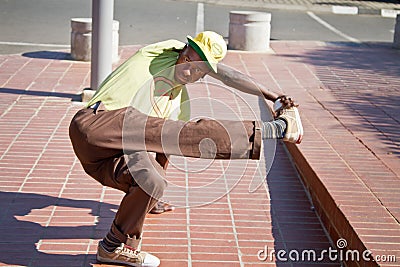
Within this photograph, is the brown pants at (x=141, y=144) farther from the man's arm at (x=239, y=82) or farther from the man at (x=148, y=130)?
the man's arm at (x=239, y=82)

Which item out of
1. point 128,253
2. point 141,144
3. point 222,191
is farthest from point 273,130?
point 222,191

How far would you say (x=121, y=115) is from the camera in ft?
13.1

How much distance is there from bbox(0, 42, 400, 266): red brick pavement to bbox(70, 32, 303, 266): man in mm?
416

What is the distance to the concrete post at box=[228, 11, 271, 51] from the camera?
10.9m

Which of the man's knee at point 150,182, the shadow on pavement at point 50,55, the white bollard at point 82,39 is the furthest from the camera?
the shadow on pavement at point 50,55

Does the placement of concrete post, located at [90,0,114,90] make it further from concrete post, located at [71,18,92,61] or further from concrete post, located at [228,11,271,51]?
concrete post, located at [228,11,271,51]

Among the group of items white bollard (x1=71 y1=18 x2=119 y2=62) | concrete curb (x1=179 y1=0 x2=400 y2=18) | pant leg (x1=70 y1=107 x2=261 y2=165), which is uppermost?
pant leg (x1=70 y1=107 x2=261 y2=165)

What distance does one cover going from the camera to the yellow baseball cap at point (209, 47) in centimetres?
410

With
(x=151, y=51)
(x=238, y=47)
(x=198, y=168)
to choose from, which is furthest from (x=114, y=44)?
(x=151, y=51)

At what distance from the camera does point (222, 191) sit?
5.58m

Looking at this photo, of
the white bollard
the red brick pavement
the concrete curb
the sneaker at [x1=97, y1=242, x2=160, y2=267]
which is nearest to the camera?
the sneaker at [x1=97, y1=242, x2=160, y2=267]

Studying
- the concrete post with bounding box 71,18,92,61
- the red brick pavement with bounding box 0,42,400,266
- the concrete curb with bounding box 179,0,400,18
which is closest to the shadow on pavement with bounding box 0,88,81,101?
the red brick pavement with bounding box 0,42,400,266

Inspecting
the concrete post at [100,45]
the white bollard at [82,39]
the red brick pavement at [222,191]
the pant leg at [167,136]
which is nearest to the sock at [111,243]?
the red brick pavement at [222,191]

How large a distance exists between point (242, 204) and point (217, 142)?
160cm
